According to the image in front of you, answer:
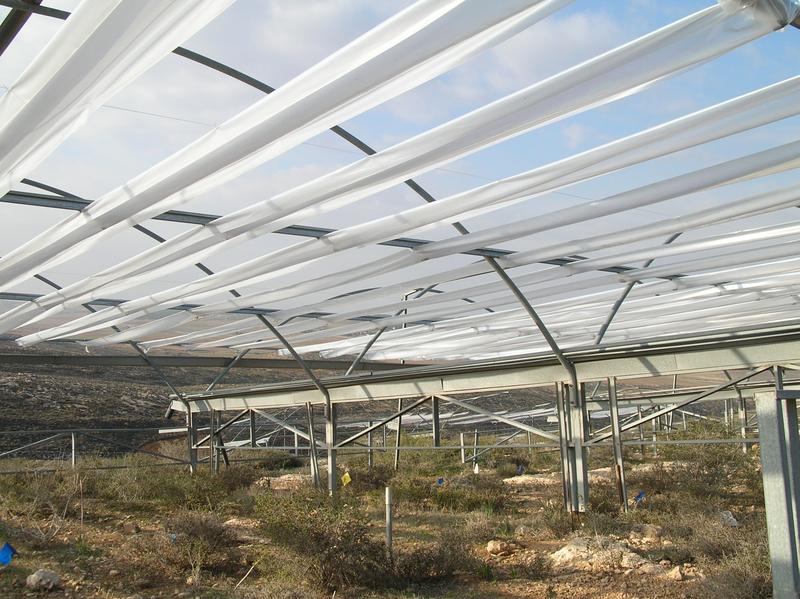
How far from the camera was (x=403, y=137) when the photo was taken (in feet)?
19.4

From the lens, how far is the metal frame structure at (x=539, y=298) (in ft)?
14.8

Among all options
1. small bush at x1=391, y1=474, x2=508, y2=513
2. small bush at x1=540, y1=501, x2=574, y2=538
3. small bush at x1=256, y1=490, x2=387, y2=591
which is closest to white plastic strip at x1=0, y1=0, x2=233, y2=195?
small bush at x1=256, y1=490, x2=387, y2=591

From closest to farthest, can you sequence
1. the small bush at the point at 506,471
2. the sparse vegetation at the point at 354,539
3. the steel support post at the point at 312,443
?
the sparse vegetation at the point at 354,539, the steel support post at the point at 312,443, the small bush at the point at 506,471

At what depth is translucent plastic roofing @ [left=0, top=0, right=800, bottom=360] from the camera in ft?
14.0

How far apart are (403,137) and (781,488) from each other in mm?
3680

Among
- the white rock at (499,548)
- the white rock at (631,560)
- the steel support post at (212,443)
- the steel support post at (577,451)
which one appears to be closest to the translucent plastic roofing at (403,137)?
the steel support post at (577,451)

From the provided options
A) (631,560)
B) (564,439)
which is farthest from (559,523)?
(631,560)

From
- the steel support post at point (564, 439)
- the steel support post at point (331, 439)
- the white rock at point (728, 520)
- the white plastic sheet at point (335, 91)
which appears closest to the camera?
the white plastic sheet at point (335, 91)

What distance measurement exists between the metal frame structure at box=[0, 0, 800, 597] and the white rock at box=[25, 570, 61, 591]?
3.72 m

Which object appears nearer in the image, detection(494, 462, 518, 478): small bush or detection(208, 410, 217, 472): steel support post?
detection(208, 410, 217, 472): steel support post

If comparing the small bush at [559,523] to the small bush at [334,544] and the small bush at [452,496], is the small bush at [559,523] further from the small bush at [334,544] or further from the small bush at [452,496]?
the small bush at [334,544]

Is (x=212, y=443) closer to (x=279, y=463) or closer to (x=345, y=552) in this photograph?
(x=279, y=463)

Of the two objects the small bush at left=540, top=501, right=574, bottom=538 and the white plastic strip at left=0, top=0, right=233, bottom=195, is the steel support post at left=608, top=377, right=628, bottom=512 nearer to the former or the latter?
the small bush at left=540, top=501, right=574, bottom=538

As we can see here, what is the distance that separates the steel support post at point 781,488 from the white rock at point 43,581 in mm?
7773
